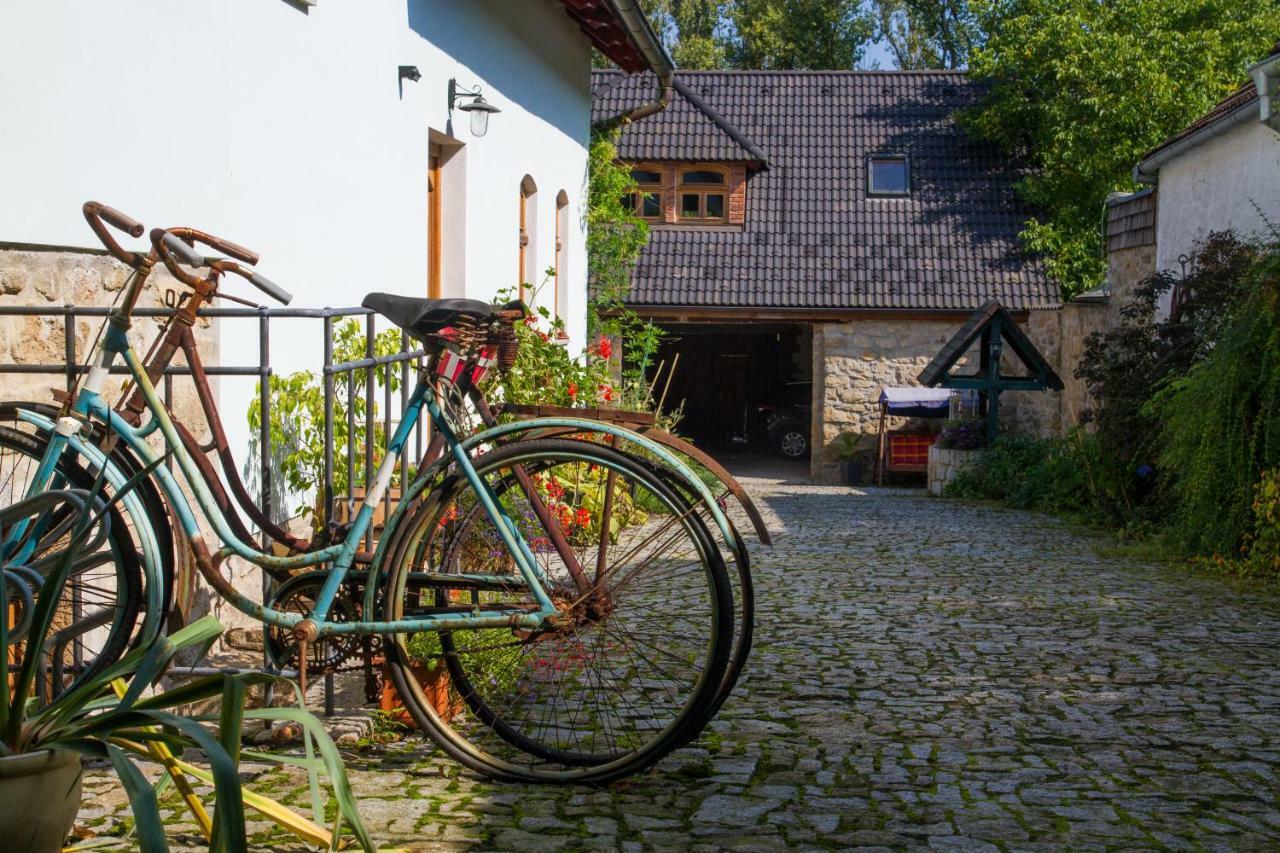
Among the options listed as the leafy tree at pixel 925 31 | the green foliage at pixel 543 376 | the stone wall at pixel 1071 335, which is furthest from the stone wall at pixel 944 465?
the leafy tree at pixel 925 31

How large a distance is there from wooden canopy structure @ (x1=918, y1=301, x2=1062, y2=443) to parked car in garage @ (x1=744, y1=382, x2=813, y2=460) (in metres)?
9.53

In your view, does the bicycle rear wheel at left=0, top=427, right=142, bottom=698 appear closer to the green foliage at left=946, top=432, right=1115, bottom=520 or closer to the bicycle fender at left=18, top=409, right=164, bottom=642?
the bicycle fender at left=18, top=409, right=164, bottom=642

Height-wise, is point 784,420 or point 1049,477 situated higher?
point 784,420

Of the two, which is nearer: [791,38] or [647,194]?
[647,194]

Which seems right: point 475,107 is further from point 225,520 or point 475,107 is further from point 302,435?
point 225,520

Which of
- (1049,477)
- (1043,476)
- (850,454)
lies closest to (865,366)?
(850,454)

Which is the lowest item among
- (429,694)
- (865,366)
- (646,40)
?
(429,694)

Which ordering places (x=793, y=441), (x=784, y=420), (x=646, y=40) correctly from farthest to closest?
(x=784, y=420) < (x=793, y=441) < (x=646, y=40)

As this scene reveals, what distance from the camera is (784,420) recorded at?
27.0m

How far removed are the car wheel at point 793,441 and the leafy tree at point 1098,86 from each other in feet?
19.9

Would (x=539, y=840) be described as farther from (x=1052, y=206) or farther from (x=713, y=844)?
(x=1052, y=206)

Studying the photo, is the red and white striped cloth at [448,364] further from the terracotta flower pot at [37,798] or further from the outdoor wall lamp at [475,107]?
the outdoor wall lamp at [475,107]

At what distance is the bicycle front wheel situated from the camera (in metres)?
3.73

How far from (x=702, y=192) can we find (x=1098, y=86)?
6129 mm
